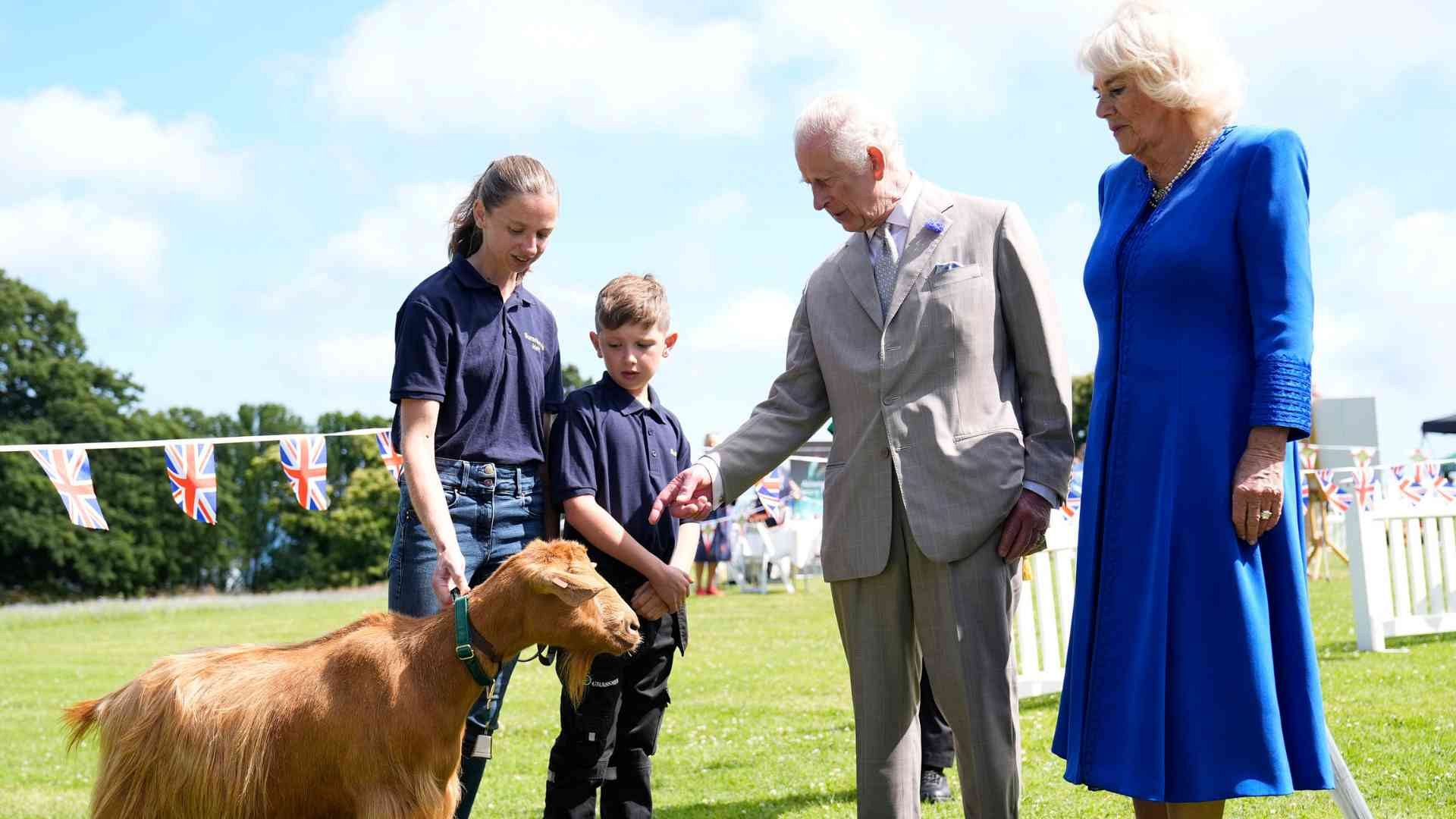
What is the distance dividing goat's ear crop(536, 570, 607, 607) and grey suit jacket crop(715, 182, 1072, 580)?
0.69 m

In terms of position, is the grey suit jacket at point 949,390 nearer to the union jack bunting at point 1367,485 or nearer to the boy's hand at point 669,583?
the boy's hand at point 669,583

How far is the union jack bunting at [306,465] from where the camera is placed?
9.65 meters

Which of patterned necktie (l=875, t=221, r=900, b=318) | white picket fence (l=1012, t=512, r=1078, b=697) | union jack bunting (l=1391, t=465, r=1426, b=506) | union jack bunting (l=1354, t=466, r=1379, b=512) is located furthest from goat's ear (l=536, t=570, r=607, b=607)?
union jack bunting (l=1354, t=466, r=1379, b=512)

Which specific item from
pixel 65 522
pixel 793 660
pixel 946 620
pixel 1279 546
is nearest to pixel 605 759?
pixel 946 620

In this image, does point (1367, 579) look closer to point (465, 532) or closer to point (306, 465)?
point (306, 465)

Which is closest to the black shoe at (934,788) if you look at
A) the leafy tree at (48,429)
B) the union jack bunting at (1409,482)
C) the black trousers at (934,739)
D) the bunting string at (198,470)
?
the black trousers at (934,739)

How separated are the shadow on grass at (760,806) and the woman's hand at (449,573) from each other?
246 centimetres

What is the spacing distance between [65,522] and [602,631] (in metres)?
48.6

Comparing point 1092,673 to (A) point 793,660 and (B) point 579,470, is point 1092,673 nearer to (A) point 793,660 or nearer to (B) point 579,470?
(B) point 579,470

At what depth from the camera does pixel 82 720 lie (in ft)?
11.1

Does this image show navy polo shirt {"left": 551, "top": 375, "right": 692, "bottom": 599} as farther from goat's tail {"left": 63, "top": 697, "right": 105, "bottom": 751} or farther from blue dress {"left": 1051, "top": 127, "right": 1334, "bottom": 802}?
blue dress {"left": 1051, "top": 127, "right": 1334, "bottom": 802}

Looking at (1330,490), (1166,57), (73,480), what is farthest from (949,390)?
(1330,490)

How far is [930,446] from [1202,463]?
69 cm

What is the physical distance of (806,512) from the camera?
2766 cm
